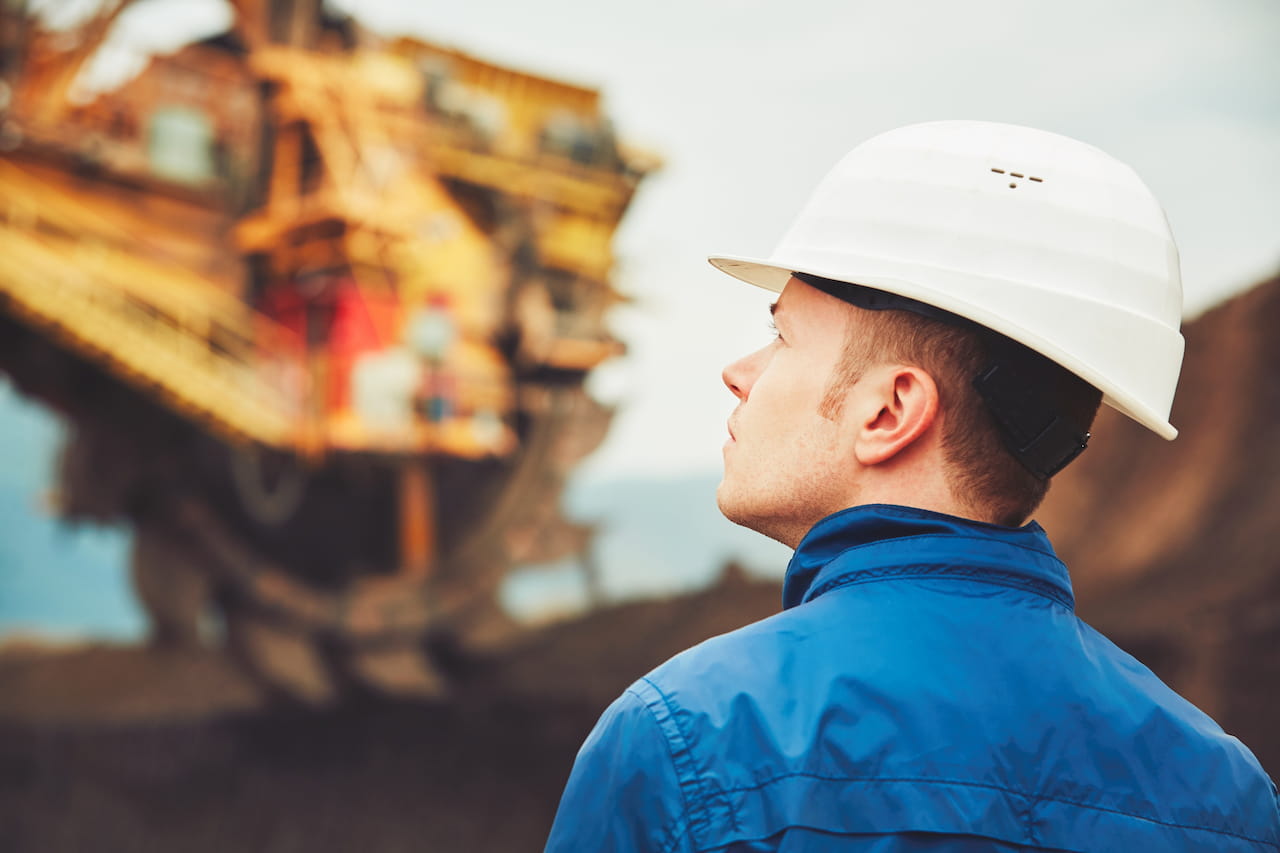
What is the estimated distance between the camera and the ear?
1.30 meters

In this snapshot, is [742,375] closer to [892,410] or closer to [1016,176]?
[892,410]

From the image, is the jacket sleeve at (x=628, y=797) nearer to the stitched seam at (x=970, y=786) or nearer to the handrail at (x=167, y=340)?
the stitched seam at (x=970, y=786)

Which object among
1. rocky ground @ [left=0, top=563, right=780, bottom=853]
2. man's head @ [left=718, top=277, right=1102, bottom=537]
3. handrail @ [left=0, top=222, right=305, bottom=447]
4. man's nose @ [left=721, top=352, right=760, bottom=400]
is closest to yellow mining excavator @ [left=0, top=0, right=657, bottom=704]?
handrail @ [left=0, top=222, right=305, bottom=447]

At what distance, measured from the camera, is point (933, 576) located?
1.21 m

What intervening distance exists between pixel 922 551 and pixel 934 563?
0.02 m

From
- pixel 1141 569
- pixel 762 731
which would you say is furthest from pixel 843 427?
pixel 1141 569

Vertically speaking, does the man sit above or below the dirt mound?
above

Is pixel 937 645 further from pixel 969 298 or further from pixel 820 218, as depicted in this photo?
pixel 820 218

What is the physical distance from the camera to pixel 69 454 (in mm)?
10875

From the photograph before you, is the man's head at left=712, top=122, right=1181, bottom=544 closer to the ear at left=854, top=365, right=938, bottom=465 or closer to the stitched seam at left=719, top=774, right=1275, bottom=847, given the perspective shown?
the ear at left=854, top=365, right=938, bottom=465

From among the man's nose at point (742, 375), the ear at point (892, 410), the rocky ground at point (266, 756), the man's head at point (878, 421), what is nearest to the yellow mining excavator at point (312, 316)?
the rocky ground at point (266, 756)

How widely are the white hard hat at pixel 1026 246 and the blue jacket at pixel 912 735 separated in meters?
0.30

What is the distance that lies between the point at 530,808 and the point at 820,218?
996cm

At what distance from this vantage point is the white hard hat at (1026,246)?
1367 millimetres
